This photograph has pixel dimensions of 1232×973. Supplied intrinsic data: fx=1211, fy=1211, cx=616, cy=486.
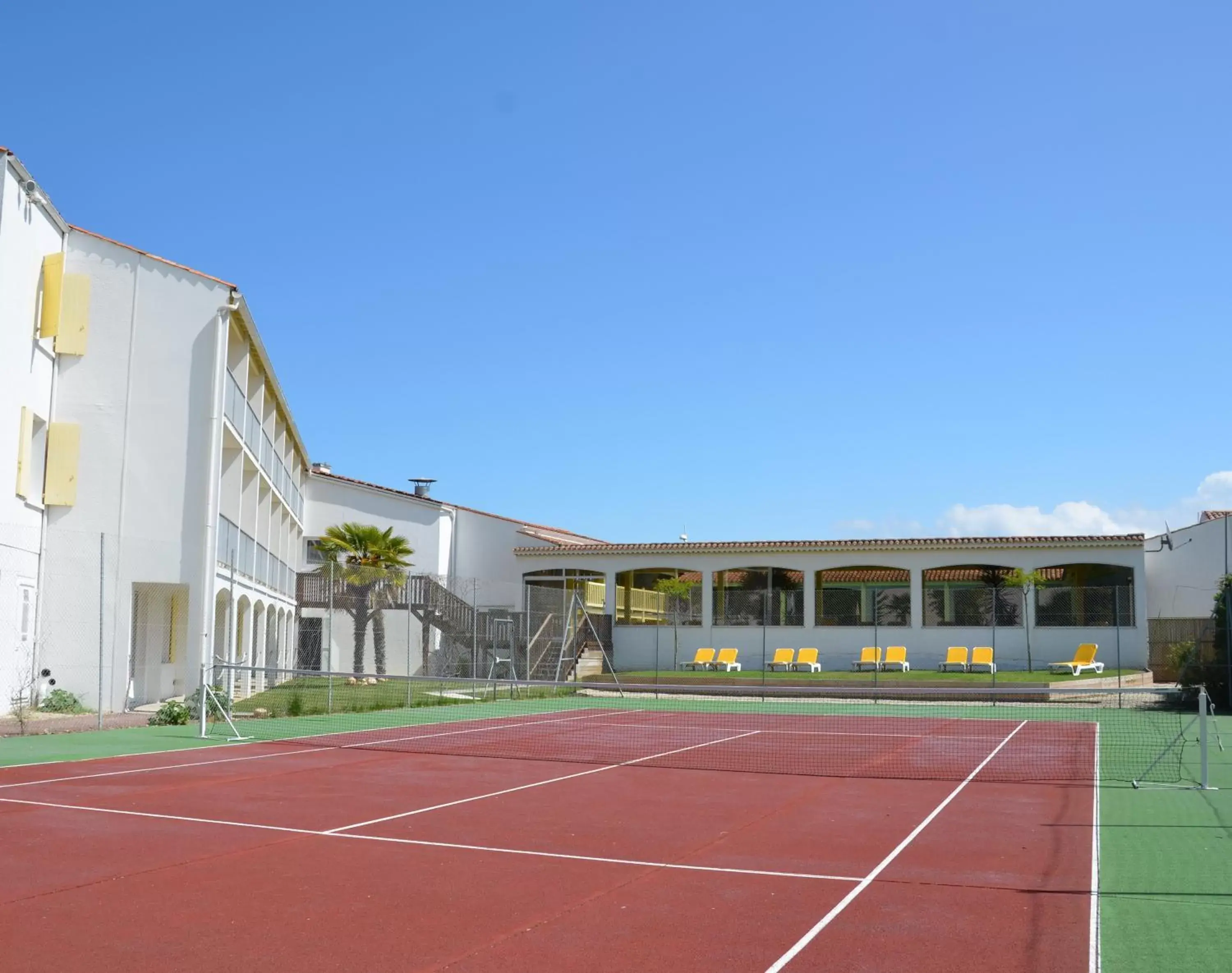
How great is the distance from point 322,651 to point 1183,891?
2188 cm

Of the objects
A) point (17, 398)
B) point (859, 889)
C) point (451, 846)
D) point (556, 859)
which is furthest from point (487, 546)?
point (859, 889)

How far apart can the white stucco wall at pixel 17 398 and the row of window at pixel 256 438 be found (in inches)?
151

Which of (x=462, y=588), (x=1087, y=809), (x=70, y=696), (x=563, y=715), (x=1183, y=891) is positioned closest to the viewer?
(x=1183, y=891)

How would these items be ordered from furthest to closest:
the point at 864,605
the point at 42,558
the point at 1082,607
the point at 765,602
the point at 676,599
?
the point at 864,605
the point at 676,599
the point at 765,602
the point at 1082,607
the point at 42,558

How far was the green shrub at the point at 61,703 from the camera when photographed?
21266mm

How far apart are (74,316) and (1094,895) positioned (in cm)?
2132

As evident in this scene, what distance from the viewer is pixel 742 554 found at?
44469 millimetres

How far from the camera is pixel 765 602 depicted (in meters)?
41.9

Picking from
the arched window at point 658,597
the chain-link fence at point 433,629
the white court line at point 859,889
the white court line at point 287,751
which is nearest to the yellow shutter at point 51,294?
the white court line at point 287,751

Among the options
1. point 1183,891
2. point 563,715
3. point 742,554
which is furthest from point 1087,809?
point 742,554

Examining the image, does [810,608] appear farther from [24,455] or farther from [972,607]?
[24,455]

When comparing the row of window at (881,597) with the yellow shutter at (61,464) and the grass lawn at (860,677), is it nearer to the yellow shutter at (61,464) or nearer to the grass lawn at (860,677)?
the grass lawn at (860,677)

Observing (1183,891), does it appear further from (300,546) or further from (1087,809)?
(300,546)

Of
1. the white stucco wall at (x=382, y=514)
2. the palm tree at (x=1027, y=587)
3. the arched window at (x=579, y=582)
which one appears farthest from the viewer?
the arched window at (x=579, y=582)
